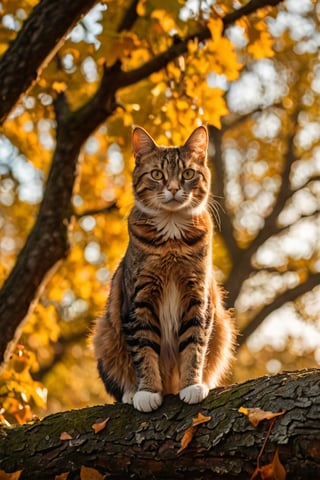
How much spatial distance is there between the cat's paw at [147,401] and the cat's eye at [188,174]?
1249 millimetres

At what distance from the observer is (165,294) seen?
3768 mm

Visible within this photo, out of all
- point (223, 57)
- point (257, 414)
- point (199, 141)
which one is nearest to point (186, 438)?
point (257, 414)

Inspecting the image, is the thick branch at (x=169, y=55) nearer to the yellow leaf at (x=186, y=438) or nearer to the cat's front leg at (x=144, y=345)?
the cat's front leg at (x=144, y=345)

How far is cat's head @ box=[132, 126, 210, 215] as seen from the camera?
13.0 feet

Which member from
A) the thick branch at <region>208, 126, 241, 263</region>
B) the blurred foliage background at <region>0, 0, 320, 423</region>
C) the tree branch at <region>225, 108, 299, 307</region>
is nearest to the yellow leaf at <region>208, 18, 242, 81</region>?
the blurred foliage background at <region>0, 0, 320, 423</region>

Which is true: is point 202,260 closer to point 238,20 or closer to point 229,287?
point 238,20

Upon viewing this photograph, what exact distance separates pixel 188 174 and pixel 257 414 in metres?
1.71

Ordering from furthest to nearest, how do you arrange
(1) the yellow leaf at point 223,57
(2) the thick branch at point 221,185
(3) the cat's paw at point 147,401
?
(2) the thick branch at point 221,185
(1) the yellow leaf at point 223,57
(3) the cat's paw at point 147,401

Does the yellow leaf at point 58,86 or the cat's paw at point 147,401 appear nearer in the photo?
the cat's paw at point 147,401

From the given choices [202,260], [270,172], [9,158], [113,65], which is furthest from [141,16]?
[270,172]

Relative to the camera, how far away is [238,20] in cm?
495

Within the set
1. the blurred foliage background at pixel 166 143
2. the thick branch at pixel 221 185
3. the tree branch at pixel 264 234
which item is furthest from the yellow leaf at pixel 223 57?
the thick branch at pixel 221 185

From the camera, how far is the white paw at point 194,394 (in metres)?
3.22

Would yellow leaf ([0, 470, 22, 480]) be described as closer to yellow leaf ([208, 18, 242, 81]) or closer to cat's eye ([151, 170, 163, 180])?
cat's eye ([151, 170, 163, 180])
